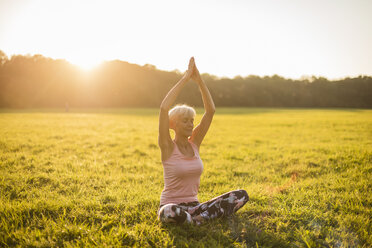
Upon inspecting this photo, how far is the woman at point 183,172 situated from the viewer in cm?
333

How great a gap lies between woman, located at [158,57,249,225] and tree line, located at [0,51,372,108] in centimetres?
4973

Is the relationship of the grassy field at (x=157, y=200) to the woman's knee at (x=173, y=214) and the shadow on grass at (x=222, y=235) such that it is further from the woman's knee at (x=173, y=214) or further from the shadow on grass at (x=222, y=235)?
the woman's knee at (x=173, y=214)

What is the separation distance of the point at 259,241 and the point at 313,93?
36182mm

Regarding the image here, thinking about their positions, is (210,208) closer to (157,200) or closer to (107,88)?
(157,200)

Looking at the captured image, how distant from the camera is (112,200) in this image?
14.9ft

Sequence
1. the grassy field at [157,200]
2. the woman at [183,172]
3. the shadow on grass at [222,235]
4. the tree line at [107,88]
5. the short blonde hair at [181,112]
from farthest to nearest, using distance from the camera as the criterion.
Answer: the tree line at [107,88] < the short blonde hair at [181,112] < the woman at [183,172] < the grassy field at [157,200] < the shadow on grass at [222,235]

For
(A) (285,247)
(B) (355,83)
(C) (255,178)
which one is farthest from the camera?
(B) (355,83)

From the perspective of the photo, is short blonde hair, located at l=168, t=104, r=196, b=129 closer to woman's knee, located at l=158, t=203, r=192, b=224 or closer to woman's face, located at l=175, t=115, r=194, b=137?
woman's face, located at l=175, t=115, r=194, b=137

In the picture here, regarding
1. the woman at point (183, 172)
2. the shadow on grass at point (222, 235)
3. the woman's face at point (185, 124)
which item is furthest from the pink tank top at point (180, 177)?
the shadow on grass at point (222, 235)

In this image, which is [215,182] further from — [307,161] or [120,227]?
[307,161]

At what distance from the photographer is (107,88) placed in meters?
62.2

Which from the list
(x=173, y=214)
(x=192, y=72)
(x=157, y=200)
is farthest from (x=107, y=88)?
(x=173, y=214)

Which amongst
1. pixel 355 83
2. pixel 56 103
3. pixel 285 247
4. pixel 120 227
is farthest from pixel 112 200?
pixel 56 103

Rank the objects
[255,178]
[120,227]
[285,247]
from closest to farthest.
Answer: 1. [285,247]
2. [120,227]
3. [255,178]
